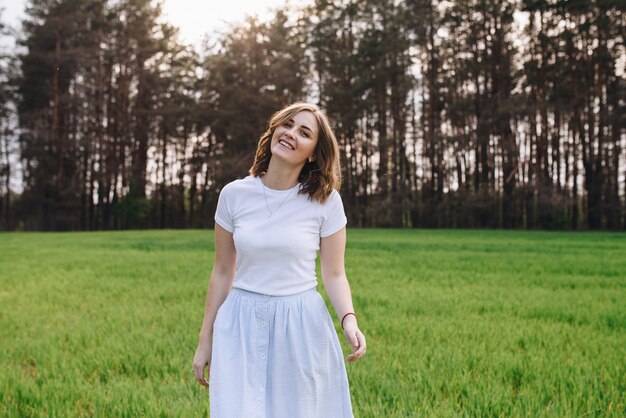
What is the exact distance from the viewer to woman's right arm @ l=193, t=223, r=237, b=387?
2.25 metres

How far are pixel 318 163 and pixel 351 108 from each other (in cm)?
3314

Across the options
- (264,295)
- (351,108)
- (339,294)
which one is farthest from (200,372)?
(351,108)

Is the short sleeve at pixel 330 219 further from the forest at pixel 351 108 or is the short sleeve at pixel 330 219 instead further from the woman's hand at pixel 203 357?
the forest at pixel 351 108

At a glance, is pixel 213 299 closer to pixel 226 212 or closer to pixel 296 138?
pixel 226 212

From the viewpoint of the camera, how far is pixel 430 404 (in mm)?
3184

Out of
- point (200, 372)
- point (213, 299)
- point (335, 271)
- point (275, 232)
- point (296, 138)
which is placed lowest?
point (200, 372)

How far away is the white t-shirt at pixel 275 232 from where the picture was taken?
2.15m

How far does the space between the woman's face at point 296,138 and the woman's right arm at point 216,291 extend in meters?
0.41

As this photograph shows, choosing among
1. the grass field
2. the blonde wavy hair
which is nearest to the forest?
the grass field

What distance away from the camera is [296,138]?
2273 mm

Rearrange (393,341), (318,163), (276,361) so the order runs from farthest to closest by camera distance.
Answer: (393,341) < (318,163) < (276,361)

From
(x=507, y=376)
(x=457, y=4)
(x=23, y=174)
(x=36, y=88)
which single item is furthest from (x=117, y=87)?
(x=507, y=376)

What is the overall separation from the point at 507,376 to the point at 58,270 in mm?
8758

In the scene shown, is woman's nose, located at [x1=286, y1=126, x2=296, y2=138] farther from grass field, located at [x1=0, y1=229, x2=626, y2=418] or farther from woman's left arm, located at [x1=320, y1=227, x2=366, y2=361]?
grass field, located at [x1=0, y1=229, x2=626, y2=418]
